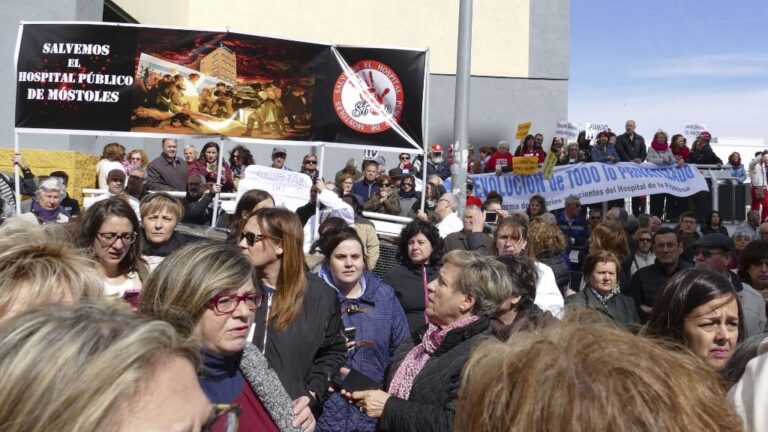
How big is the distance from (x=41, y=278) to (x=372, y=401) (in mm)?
1716

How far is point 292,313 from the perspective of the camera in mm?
4191

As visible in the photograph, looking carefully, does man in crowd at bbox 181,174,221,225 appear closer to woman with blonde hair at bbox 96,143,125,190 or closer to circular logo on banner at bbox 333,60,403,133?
circular logo on banner at bbox 333,60,403,133

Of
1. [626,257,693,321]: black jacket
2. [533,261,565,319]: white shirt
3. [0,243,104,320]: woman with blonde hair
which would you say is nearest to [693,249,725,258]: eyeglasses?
[626,257,693,321]: black jacket

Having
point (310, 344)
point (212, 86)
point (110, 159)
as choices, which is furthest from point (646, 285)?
point (110, 159)

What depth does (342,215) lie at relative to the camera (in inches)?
337

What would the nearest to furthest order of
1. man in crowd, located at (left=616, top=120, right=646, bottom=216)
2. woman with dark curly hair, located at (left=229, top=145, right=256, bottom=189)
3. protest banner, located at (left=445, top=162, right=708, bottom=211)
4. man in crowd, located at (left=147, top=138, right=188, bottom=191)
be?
1. man in crowd, located at (left=147, top=138, right=188, bottom=191)
2. woman with dark curly hair, located at (left=229, top=145, right=256, bottom=189)
3. protest banner, located at (left=445, top=162, right=708, bottom=211)
4. man in crowd, located at (left=616, top=120, right=646, bottom=216)

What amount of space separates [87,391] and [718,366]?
2984 millimetres

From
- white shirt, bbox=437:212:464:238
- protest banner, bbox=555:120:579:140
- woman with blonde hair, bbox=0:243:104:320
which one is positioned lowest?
woman with blonde hair, bbox=0:243:104:320

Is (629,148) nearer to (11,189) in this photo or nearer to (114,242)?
(11,189)

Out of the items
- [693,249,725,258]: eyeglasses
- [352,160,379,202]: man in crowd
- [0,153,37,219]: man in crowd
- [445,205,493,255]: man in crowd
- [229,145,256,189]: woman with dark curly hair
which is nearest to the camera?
[693,249,725,258]: eyeglasses

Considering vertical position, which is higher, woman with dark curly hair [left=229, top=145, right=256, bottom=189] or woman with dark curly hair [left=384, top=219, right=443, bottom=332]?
woman with dark curly hair [left=229, top=145, right=256, bottom=189]

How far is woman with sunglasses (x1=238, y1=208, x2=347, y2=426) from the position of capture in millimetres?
4117

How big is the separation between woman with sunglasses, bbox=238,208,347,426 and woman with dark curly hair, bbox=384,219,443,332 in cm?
188

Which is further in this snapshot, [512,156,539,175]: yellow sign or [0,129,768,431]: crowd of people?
[512,156,539,175]: yellow sign
